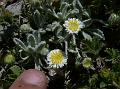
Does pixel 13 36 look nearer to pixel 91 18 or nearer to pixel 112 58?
pixel 91 18

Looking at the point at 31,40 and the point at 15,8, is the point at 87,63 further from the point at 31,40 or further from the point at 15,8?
the point at 15,8

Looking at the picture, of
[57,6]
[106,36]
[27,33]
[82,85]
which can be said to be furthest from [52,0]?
[82,85]

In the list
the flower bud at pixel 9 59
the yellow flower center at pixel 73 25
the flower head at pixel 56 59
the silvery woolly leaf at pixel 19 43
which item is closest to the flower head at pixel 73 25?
the yellow flower center at pixel 73 25

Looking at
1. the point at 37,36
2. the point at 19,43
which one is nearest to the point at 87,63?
the point at 37,36

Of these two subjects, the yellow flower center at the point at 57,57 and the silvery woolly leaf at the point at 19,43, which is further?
the silvery woolly leaf at the point at 19,43

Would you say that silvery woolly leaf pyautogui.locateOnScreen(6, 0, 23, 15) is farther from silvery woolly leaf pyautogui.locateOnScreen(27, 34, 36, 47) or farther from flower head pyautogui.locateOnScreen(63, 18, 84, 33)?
flower head pyautogui.locateOnScreen(63, 18, 84, 33)

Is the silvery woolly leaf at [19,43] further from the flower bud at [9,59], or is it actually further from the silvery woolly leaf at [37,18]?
the silvery woolly leaf at [37,18]
